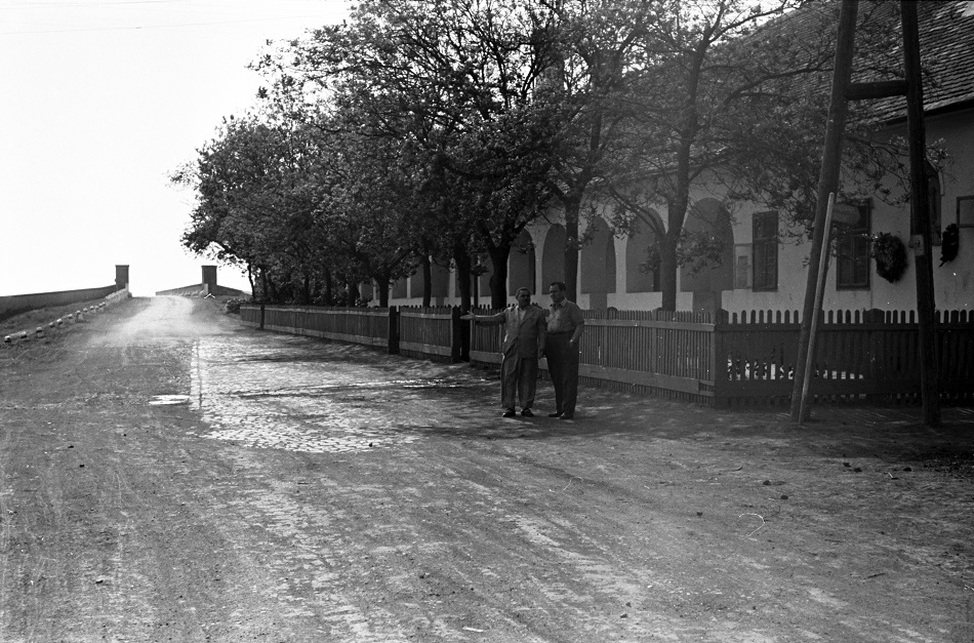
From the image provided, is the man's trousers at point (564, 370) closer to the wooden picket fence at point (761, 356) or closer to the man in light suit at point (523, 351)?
the man in light suit at point (523, 351)

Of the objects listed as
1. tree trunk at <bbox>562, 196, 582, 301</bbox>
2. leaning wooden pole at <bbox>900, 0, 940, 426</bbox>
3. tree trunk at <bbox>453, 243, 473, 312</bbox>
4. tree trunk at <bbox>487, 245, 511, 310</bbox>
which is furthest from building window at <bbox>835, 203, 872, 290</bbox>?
tree trunk at <bbox>453, 243, 473, 312</bbox>

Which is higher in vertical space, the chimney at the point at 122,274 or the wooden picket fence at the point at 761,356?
the chimney at the point at 122,274

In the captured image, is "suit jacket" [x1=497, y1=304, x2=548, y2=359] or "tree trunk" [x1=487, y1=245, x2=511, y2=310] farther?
"tree trunk" [x1=487, y1=245, x2=511, y2=310]

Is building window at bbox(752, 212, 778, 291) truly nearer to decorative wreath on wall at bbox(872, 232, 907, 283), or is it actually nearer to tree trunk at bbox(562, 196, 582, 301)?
decorative wreath on wall at bbox(872, 232, 907, 283)

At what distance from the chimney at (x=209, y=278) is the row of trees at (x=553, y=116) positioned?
86.8m

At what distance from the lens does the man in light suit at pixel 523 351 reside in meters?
14.4

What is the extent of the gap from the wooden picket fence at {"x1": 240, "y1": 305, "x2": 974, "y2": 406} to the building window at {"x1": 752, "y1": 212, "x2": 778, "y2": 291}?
7.26 m

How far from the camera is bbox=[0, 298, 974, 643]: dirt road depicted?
17.1 feet

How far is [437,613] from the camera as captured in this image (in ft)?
17.3

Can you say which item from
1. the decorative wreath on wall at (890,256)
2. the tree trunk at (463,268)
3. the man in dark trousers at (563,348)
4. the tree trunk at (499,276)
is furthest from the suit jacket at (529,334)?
the tree trunk at (463,268)

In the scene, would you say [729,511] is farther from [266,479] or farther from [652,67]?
[652,67]

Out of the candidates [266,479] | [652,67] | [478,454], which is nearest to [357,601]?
[266,479]

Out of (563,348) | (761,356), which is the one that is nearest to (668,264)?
(761,356)

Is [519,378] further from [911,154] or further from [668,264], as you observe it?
[668,264]
